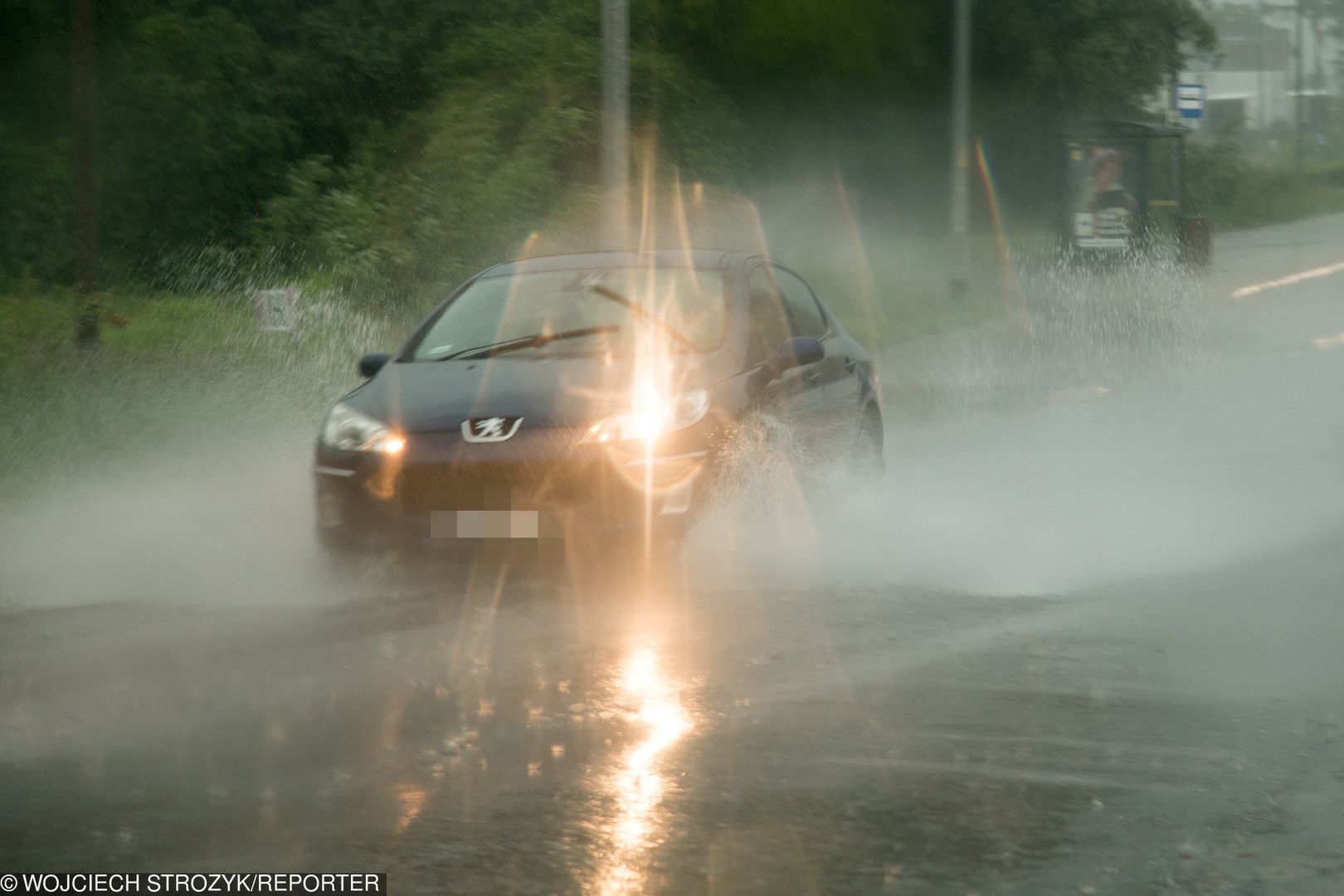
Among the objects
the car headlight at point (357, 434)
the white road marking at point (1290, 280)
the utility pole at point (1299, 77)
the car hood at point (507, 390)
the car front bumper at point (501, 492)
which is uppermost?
the utility pole at point (1299, 77)

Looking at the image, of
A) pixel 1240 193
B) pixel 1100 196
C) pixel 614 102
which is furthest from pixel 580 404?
pixel 1240 193

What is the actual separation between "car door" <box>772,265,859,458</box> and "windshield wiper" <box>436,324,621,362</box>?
3.63 feet

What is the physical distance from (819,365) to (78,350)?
10822 millimetres

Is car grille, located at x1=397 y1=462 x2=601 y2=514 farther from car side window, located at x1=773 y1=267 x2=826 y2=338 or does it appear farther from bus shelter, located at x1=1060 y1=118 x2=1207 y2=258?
bus shelter, located at x1=1060 y1=118 x2=1207 y2=258

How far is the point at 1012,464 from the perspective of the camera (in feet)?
38.4

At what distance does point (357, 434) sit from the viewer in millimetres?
7934

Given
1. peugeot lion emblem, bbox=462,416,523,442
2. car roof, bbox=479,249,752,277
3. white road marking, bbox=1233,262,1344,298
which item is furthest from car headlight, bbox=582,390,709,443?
white road marking, bbox=1233,262,1344,298

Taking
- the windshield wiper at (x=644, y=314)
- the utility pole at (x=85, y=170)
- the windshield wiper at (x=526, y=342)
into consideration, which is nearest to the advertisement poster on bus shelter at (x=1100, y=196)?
the utility pole at (x=85, y=170)

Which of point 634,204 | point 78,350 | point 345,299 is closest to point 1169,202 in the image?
point 634,204

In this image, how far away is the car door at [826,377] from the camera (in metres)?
9.22

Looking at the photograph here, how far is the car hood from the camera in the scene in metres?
7.79

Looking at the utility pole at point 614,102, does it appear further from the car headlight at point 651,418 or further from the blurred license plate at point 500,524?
the blurred license plate at point 500,524

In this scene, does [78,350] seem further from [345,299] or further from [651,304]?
[651,304]

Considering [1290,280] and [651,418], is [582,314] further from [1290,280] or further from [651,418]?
[1290,280]
